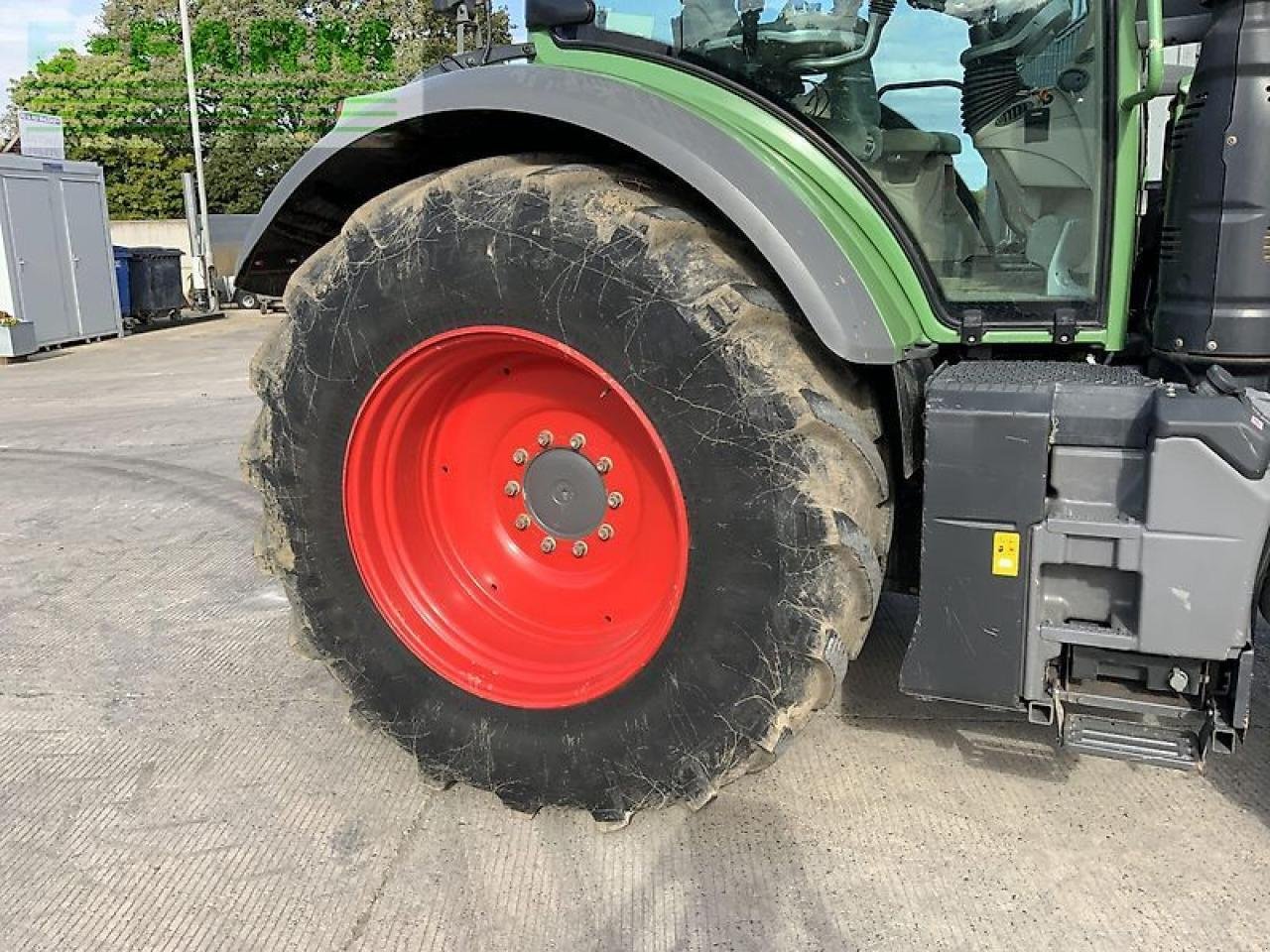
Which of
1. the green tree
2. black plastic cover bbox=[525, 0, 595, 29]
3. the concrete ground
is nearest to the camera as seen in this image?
the concrete ground

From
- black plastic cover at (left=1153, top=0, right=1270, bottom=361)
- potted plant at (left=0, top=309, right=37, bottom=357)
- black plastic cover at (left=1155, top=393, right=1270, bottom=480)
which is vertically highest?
black plastic cover at (left=1153, top=0, right=1270, bottom=361)

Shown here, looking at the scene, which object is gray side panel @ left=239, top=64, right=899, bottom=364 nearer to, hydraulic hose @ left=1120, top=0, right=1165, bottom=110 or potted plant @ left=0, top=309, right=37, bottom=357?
hydraulic hose @ left=1120, top=0, right=1165, bottom=110

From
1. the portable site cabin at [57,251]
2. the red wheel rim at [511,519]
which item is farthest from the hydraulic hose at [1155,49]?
the portable site cabin at [57,251]

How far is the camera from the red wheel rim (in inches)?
95.0

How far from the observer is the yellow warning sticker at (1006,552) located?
80.6 inches

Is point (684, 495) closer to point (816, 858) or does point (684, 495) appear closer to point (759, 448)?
point (759, 448)

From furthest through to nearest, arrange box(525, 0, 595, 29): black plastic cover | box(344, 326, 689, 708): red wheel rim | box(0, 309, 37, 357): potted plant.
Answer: box(0, 309, 37, 357): potted plant → box(525, 0, 595, 29): black plastic cover → box(344, 326, 689, 708): red wheel rim

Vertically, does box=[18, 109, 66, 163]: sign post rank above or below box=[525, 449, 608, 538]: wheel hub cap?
above

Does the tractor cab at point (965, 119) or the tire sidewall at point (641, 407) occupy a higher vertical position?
the tractor cab at point (965, 119)

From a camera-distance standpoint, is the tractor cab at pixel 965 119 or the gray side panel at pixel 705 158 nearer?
the gray side panel at pixel 705 158

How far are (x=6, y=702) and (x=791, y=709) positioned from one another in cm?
247

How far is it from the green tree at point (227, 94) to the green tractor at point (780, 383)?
24.9 metres

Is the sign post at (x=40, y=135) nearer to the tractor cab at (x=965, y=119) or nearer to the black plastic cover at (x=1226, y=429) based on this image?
the tractor cab at (x=965, y=119)

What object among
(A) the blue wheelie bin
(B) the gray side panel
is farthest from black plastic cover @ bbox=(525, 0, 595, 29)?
(A) the blue wheelie bin
